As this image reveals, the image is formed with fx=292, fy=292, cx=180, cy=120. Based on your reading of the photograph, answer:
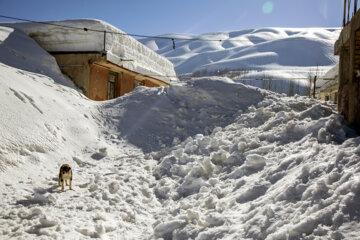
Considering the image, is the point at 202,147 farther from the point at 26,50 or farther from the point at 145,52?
the point at 145,52

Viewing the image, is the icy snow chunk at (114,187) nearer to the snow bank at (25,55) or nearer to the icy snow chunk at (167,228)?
the icy snow chunk at (167,228)

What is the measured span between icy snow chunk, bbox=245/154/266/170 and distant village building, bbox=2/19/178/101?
7.72 meters

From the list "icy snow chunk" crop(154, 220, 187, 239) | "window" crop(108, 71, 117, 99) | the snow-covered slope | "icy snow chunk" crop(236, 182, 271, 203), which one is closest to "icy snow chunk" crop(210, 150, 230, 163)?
"icy snow chunk" crop(236, 182, 271, 203)

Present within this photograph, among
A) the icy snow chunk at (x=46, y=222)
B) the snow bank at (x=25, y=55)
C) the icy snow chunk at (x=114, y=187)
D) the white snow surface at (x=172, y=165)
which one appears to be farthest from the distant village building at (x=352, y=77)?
the snow bank at (x=25, y=55)

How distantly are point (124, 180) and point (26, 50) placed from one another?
23.9ft

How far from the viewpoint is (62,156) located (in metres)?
5.15

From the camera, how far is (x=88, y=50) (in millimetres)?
10820

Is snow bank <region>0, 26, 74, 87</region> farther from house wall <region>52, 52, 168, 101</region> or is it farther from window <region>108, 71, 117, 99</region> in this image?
window <region>108, 71, 117, 99</region>

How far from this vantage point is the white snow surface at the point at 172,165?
9.68 ft

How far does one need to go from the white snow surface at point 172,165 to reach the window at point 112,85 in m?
3.86

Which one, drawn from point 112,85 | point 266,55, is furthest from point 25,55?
point 266,55

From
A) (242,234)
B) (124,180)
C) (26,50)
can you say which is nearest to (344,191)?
(242,234)

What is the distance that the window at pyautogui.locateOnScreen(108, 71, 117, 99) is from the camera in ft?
39.7

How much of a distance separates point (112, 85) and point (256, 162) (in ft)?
29.9
